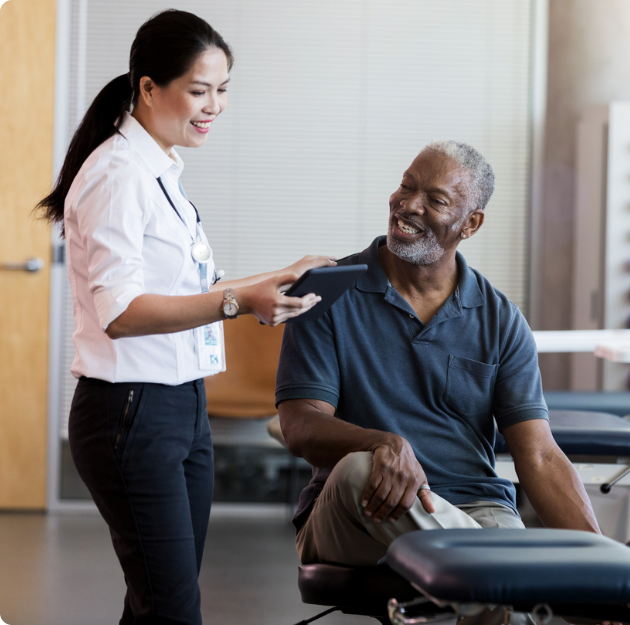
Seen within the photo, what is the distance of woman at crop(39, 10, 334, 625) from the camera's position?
1275 mm

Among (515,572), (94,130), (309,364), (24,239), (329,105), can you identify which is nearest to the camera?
(515,572)

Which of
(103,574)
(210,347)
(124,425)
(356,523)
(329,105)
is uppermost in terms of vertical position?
(329,105)

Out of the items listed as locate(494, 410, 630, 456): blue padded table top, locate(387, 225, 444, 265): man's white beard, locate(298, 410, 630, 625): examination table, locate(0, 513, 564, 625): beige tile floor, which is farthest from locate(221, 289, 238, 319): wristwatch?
locate(0, 513, 564, 625): beige tile floor

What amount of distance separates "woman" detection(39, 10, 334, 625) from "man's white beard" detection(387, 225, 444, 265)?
17.6 inches

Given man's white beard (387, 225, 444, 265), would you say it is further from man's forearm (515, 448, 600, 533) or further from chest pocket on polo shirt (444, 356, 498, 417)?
man's forearm (515, 448, 600, 533)

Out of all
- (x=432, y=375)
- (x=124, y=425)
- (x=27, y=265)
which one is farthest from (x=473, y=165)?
(x=27, y=265)

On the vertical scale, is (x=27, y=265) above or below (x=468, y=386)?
above

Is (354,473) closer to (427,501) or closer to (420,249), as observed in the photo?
(427,501)

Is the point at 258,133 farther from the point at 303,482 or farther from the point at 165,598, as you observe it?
Answer: the point at 165,598

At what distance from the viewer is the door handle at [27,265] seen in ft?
→ 12.1

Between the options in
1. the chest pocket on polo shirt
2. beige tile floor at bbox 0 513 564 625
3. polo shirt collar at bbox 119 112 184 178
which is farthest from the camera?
beige tile floor at bbox 0 513 564 625

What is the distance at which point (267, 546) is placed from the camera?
10.9 feet

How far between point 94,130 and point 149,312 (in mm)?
440

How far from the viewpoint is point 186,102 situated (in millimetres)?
1417
